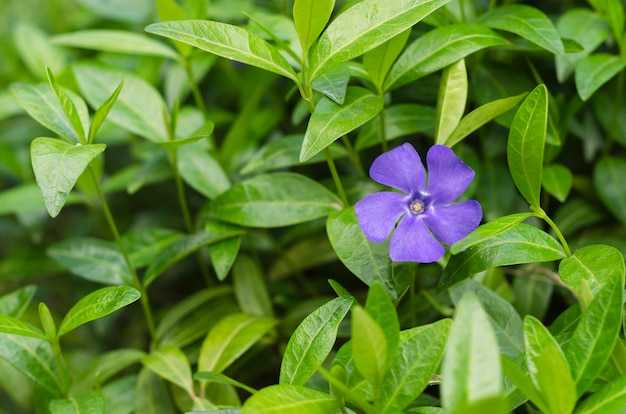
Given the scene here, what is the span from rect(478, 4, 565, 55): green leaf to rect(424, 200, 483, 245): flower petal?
0.30m

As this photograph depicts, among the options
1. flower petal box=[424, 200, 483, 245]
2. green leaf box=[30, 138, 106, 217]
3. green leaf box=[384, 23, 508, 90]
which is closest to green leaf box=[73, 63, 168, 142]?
green leaf box=[30, 138, 106, 217]

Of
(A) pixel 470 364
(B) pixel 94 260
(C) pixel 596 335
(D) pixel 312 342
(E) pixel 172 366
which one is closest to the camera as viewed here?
(A) pixel 470 364

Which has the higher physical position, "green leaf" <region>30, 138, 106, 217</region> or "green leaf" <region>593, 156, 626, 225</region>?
"green leaf" <region>30, 138, 106, 217</region>

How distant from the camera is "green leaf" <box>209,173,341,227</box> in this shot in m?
1.00

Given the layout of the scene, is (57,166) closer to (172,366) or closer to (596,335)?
(172,366)

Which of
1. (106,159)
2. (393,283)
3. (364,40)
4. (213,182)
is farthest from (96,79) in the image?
(393,283)

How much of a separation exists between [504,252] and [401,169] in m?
0.16

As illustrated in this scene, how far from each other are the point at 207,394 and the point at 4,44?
4.03 ft

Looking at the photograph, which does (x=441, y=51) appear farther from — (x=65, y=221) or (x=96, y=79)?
(x=65, y=221)

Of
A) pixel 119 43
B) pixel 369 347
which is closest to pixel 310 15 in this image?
pixel 369 347

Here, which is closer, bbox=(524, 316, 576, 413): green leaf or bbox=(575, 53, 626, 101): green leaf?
bbox=(524, 316, 576, 413): green leaf

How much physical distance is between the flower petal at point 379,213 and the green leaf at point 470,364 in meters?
0.24

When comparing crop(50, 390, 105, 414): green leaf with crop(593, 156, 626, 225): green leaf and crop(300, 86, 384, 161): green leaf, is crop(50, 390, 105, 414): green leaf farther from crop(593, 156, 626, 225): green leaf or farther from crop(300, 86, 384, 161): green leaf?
crop(593, 156, 626, 225): green leaf

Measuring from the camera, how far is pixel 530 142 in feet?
2.63
